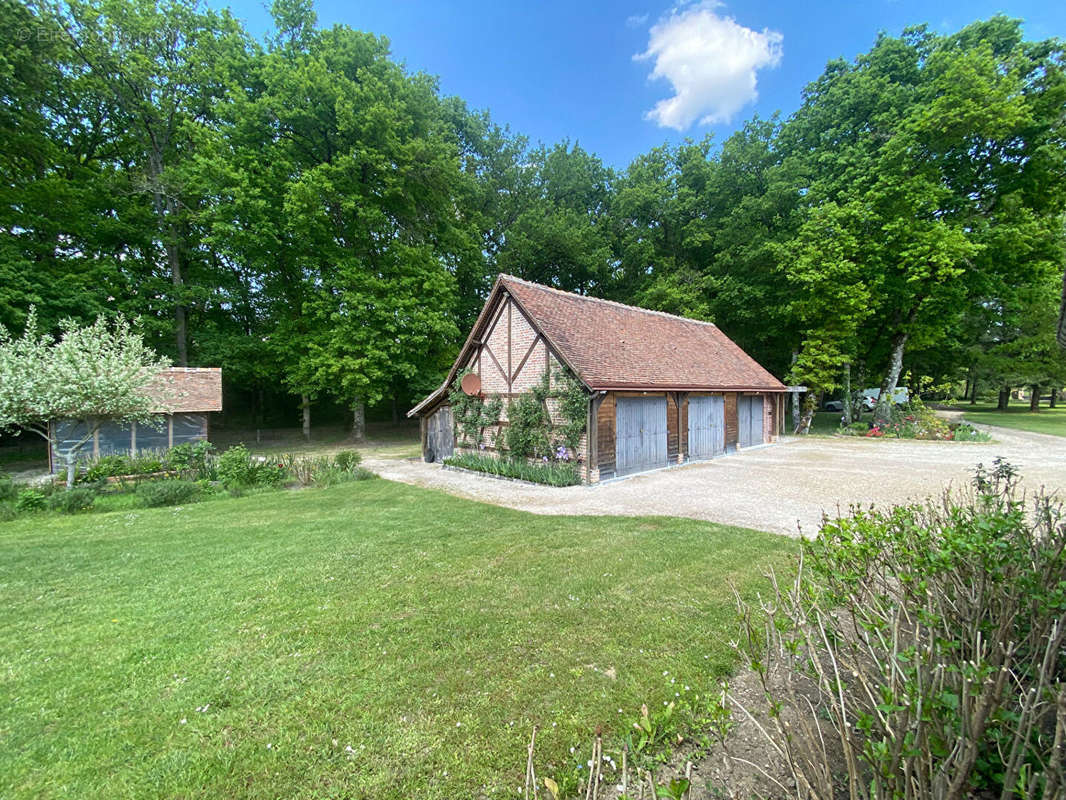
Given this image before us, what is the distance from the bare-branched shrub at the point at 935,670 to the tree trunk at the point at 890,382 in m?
22.7

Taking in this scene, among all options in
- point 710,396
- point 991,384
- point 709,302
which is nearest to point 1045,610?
point 710,396

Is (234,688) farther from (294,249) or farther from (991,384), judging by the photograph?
(991,384)

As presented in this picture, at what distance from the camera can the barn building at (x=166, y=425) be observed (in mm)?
13859

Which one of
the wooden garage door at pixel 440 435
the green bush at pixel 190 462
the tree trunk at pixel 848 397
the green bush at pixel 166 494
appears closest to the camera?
the green bush at pixel 166 494

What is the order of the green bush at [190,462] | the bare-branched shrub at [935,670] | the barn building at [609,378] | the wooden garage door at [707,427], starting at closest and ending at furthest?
the bare-branched shrub at [935,670] → the barn building at [609,378] → the green bush at [190,462] → the wooden garage door at [707,427]

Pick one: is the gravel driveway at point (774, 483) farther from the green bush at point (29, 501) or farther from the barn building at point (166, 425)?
the green bush at point (29, 501)

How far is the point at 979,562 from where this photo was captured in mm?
2482

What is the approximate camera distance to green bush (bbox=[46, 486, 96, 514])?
9.02m

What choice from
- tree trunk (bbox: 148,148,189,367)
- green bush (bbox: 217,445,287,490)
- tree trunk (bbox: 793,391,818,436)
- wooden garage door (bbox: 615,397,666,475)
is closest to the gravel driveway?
wooden garage door (bbox: 615,397,666,475)

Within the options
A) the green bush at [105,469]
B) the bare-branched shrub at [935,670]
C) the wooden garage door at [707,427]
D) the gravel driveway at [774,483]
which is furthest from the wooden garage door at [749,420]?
the green bush at [105,469]

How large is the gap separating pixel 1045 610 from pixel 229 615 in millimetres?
6286

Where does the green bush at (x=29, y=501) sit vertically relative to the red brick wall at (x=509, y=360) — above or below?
below

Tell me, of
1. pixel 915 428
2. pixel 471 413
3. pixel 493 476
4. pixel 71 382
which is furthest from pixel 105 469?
pixel 915 428

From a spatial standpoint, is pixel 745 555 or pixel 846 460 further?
pixel 846 460
